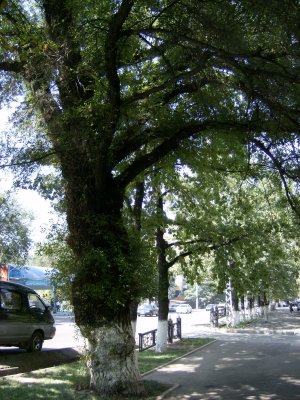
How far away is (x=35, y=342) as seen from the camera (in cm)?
1398

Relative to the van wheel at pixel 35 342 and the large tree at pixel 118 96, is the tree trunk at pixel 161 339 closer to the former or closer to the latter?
the van wheel at pixel 35 342

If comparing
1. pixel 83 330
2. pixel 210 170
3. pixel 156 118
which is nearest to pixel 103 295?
pixel 83 330

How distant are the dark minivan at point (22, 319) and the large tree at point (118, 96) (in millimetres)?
4215

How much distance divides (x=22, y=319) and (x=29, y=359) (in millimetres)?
1186

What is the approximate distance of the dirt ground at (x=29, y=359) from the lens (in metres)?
11.6

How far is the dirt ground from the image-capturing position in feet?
38.2

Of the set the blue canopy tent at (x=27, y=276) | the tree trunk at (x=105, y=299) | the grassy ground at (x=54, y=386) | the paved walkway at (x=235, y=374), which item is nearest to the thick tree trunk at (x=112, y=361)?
the tree trunk at (x=105, y=299)

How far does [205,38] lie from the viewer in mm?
7812

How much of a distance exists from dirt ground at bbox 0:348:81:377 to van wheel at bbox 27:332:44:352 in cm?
22

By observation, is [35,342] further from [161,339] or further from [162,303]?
[162,303]

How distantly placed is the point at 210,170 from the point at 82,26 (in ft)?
22.3

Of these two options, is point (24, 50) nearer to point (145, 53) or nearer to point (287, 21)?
point (145, 53)

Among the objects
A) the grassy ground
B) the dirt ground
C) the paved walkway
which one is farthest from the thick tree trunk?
the dirt ground

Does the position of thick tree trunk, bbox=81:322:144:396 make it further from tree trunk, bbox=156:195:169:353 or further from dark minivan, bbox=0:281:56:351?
tree trunk, bbox=156:195:169:353
